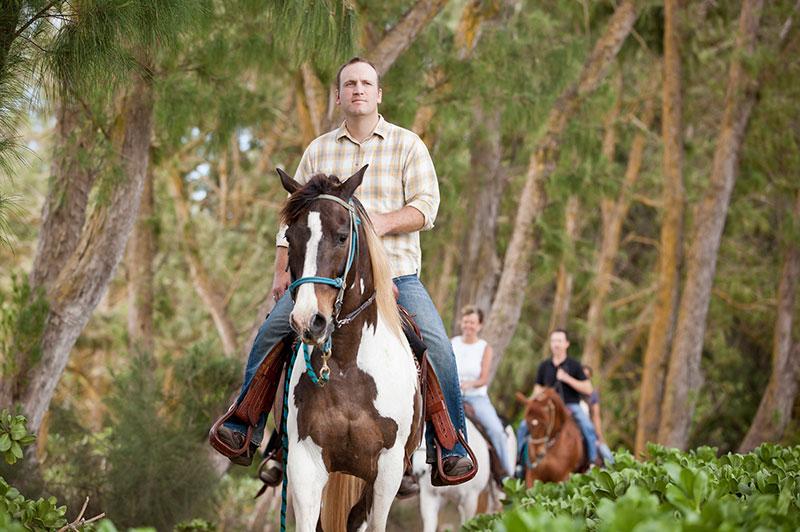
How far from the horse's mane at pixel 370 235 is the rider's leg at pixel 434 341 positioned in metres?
0.37

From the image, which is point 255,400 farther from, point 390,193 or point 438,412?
point 390,193

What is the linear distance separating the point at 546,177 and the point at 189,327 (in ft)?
39.3

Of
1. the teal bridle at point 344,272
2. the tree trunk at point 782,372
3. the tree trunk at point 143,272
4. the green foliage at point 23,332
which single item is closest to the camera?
the teal bridle at point 344,272

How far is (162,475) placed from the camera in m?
8.99

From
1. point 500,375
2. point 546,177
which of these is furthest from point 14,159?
point 500,375

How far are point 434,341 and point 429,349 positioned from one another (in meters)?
0.05

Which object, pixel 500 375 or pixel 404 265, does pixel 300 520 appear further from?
pixel 500 375

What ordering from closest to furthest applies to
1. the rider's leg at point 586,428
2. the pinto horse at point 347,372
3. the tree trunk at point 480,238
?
1. the pinto horse at point 347,372
2. the rider's leg at point 586,428
3. the tree trunk at point 480,238

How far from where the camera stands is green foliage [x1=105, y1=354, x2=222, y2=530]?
28.7 ft

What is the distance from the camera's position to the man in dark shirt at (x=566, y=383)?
11625 millimetres

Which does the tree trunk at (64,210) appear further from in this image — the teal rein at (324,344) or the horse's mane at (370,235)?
the horse's mane at (370,235)

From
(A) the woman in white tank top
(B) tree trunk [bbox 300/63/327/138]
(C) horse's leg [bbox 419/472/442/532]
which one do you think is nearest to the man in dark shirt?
(A) the woman in white tank top

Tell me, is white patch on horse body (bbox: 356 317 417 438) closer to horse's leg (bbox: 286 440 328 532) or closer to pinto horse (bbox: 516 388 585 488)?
horse's leg (bbox: 286 440 328 532)

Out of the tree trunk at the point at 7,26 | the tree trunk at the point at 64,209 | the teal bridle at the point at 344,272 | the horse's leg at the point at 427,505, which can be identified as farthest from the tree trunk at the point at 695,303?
the tree trunk at the point at 7,26
